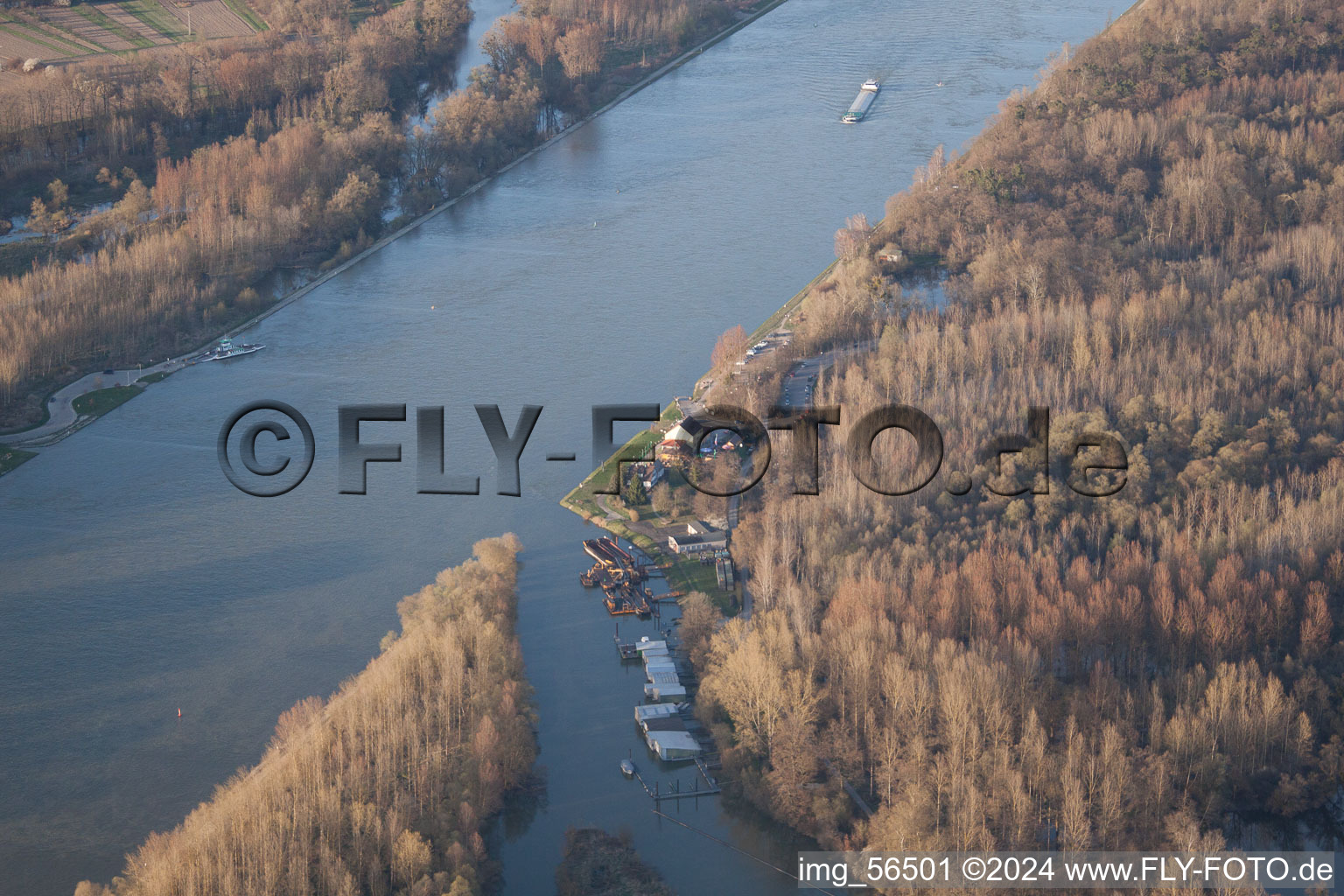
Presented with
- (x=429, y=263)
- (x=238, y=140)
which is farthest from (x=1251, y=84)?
(x=238, y=140)

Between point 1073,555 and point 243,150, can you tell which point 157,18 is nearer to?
point 243,150

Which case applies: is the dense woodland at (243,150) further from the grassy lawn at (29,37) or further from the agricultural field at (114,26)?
the grassy lawn at (29,37)

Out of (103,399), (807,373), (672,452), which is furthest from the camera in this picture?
(103,399)

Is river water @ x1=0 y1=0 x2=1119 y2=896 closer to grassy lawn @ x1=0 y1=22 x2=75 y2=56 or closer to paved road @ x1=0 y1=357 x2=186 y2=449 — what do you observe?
paved road @ x1=0 y1=357 x2=186 y2=449

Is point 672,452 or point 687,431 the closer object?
point 672,452

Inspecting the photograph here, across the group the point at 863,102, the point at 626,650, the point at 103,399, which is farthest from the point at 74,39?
the point at 626,650

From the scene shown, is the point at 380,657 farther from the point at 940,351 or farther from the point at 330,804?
the point at 940,351

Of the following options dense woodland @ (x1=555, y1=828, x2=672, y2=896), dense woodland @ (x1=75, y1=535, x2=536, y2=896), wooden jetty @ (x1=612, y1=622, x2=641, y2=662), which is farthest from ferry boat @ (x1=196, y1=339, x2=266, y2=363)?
dense woodland @ (x1=555, y1=828, x2=672, y2=896)

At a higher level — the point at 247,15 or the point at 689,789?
the point at 247,15

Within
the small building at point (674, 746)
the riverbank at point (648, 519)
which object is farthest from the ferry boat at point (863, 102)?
the small building at point (674, 746)
